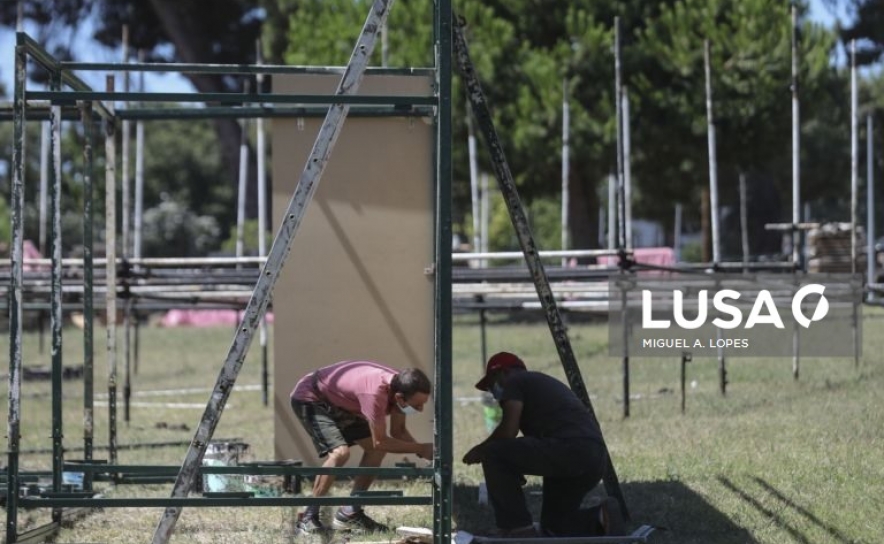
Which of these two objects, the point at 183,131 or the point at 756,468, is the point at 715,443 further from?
the point at 183,131

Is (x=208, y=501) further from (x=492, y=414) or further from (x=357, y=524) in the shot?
(x=492, y=414)

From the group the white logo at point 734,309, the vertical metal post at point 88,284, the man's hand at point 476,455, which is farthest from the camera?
the white logo at point 734,309

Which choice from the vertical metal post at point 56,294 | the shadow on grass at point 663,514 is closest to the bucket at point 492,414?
the shadow on grass at point 663,514

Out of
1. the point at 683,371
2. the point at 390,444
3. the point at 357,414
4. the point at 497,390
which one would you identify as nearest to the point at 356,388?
the point at 357,414

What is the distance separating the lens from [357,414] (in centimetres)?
822

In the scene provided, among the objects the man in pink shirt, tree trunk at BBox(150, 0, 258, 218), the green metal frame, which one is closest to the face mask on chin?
the man in pink shirt

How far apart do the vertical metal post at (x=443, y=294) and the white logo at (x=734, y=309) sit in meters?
6.73

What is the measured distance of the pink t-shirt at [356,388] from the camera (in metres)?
7.75

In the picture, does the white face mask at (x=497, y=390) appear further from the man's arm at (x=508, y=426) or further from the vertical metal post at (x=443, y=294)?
the vertical metal post at (x=443, y=294)

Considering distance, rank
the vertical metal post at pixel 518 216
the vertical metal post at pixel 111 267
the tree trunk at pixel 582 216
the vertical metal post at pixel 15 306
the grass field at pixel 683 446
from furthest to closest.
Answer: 1. the tree trunk at pixel 582 216
2. the vertical metal post at pixel 111 267
3. the grass field at pixel 683 446
4. the vertical metal post at pixel 518 216
5. the vertical metal post at pixel 15 306

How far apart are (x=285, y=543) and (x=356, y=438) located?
95 centimetres

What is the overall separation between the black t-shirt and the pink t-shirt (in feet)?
2.51

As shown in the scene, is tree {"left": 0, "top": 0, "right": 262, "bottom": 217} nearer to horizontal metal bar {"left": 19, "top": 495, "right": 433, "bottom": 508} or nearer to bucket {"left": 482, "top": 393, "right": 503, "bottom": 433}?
bucket {"left": 482, "top": 393, "right": 503, "bottom": 433}

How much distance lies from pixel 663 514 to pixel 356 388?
1995 mm
